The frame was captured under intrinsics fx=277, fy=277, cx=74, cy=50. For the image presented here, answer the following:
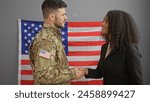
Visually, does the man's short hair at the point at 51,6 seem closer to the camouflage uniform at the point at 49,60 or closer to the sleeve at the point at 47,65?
the camouflage uniform at the point at 49,60

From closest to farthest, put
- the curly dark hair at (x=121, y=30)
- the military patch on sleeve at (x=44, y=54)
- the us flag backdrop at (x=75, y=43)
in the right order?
the military patch on sleeve at (x=44, y=54) < the curly dark hair at (x=121, y=30) < the us flag backdrop at (x=75, y=43)

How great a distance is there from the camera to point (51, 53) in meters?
1.70

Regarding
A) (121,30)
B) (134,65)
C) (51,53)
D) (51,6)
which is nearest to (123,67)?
(134,65)

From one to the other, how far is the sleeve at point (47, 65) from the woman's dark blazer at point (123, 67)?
1.08ft

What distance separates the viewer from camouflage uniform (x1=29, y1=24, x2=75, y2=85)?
5.56 ft

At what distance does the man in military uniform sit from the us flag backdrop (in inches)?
51.2

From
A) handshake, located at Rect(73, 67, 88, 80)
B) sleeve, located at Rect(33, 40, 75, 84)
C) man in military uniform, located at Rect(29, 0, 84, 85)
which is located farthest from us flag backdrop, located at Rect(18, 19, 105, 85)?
sleeve, located at Rect(33, 40, 75, 84)

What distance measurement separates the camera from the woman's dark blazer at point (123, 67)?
5.81ft

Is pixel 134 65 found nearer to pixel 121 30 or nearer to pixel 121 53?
pixel 121 53

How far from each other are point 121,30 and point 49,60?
55cm

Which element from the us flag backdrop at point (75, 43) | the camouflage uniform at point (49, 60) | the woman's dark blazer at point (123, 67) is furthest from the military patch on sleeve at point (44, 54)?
the us flag backdrop at point (75, 43)

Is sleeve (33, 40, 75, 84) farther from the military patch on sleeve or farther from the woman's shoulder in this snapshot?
the woman's shoulder

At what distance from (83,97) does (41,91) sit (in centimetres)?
24

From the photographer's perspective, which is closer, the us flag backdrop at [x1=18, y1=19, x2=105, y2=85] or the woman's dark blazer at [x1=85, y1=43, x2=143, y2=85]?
the woman's dark blazer at [x1=85, y1=43, x2=143, y2=85]
